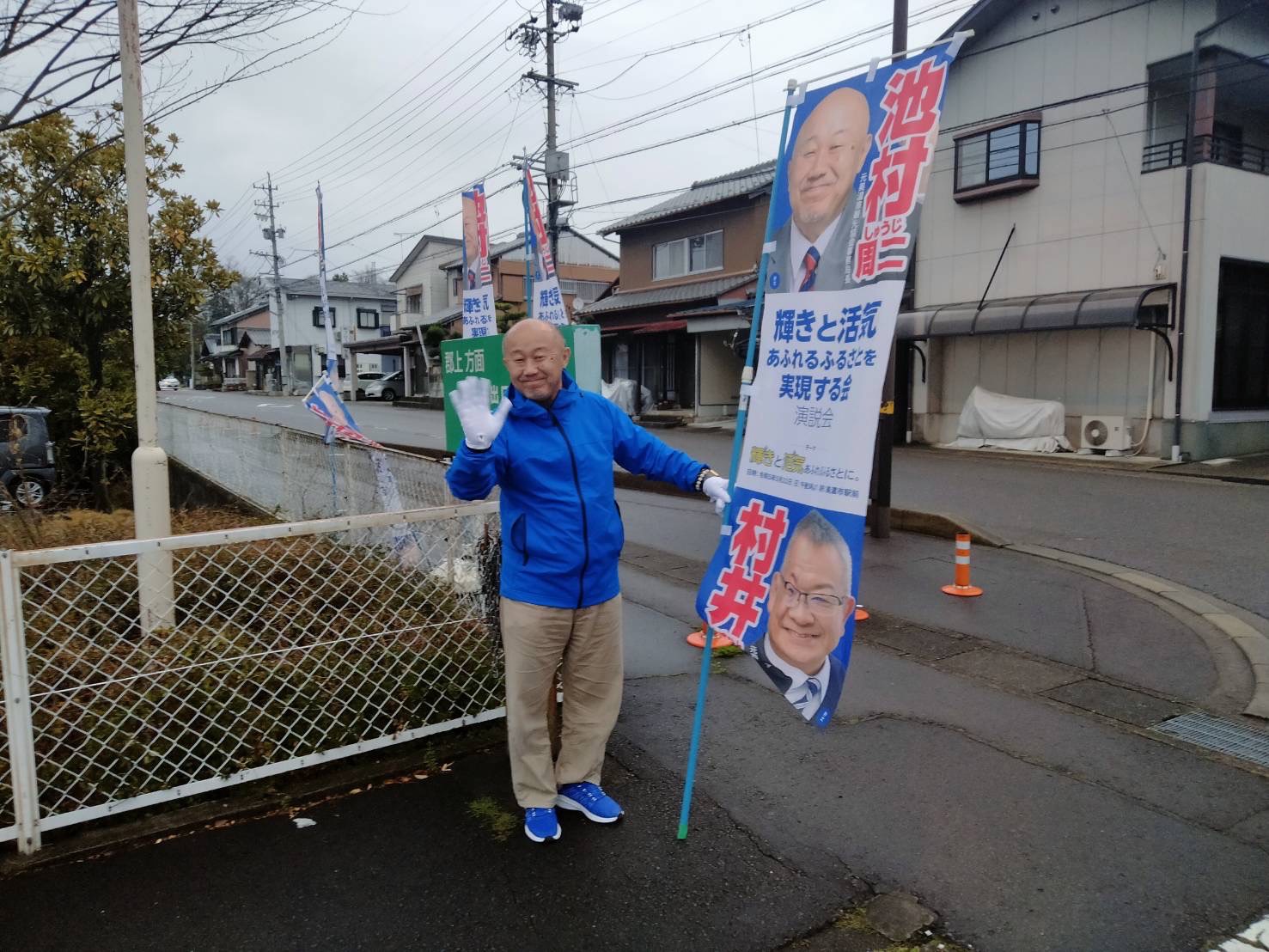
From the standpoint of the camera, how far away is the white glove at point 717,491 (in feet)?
10.5

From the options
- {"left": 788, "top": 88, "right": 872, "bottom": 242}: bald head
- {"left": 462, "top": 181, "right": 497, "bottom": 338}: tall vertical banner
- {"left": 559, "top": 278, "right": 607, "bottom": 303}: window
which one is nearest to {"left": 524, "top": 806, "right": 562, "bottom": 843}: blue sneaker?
{"left": 788, "top": 88, "right": 872, "bottom": 242}: bald head

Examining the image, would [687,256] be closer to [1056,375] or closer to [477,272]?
[1056,375]

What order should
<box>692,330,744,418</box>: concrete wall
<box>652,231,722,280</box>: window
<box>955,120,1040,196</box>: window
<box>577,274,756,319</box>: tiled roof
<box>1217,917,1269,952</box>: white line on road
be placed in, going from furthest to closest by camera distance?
<box>652,231,722,280</box>: window < <box>692,330,744,418</box>: concrete wall < <box>577,274,756,319</box>: tiled roof < <box>955,120,1040,196</box>: window < <box>1217,917,1269,952</box>: white line on road

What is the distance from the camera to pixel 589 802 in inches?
127

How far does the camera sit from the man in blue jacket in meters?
2.92

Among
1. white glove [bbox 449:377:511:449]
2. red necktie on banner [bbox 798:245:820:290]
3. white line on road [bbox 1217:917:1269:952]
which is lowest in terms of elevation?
white line on road [bbox 1217:917:1269:952]

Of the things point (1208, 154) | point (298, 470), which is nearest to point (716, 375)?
point (1208, 154)

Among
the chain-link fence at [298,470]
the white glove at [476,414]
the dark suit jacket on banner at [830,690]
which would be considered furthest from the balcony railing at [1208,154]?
the white glove at [476,414]

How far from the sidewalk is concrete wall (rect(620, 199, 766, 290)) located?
18.7m

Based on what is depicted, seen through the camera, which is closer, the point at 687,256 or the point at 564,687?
the point at 564,687

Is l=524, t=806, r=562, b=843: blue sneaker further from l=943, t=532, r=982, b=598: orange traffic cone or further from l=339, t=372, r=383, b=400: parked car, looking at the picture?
l=339, t=372, r=383, b=400: parked car

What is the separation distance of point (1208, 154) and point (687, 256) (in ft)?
47.5

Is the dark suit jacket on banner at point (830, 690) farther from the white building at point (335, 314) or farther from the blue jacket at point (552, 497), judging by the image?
the white building at point (335, 314)

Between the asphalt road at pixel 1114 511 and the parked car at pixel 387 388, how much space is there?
27314 millimetres
